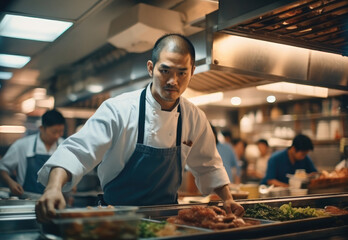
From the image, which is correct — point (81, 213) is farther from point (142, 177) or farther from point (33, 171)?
point (33, 171)

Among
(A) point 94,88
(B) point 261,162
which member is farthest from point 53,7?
(B) point 261,162

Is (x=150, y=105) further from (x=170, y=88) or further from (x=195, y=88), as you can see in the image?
(x=195, y=88)

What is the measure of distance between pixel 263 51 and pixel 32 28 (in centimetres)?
217

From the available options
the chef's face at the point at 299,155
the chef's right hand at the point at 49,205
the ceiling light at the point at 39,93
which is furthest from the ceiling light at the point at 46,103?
the chef's right hand at the point at 49,205

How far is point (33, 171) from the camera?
422 centimetres

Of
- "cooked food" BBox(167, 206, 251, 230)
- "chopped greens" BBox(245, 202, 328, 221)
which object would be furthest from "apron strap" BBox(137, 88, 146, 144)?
"chopped greens" BBox(245, 202, 328, 221)

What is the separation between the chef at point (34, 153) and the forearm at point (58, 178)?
2.55 m

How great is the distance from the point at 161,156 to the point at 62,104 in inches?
228

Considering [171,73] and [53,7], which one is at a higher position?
[53,7]

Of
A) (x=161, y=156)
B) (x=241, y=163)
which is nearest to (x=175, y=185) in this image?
(x=161, y=156)

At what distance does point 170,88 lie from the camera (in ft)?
6.62

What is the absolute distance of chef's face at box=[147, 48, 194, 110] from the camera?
2.01 metres

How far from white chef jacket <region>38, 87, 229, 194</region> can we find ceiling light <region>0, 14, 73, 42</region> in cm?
169

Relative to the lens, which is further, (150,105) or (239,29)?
(239,29)
